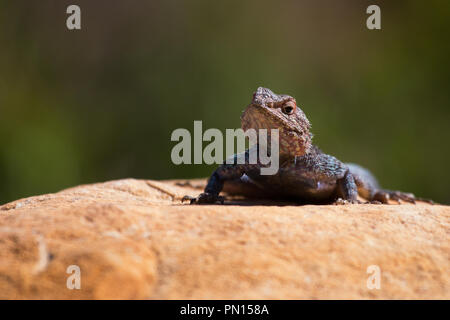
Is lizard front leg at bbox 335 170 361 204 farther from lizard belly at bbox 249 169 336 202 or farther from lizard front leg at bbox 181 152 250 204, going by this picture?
lizard front leg at bbox 181 152 250 204

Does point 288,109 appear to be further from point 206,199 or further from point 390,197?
point 390,197

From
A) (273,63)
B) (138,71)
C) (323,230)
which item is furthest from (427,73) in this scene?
(323,230)

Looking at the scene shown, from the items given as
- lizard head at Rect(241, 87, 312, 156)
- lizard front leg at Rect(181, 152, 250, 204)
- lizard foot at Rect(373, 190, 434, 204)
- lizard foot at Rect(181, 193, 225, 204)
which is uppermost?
lizard head at Rect(241, 87, 312, 156)

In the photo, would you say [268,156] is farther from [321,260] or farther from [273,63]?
[273,63]

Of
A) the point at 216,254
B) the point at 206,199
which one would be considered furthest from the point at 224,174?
the point at 216,254

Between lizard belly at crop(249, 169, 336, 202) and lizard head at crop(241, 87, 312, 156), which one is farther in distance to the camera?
lizard belly at crop(249, 169, 336, 202)

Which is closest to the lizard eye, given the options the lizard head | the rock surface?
the lizard head

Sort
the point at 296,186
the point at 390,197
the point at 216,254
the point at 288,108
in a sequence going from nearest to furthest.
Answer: the point at 216,254 → the point at 288,108 → the point at 296,186 → the point at 390,197
